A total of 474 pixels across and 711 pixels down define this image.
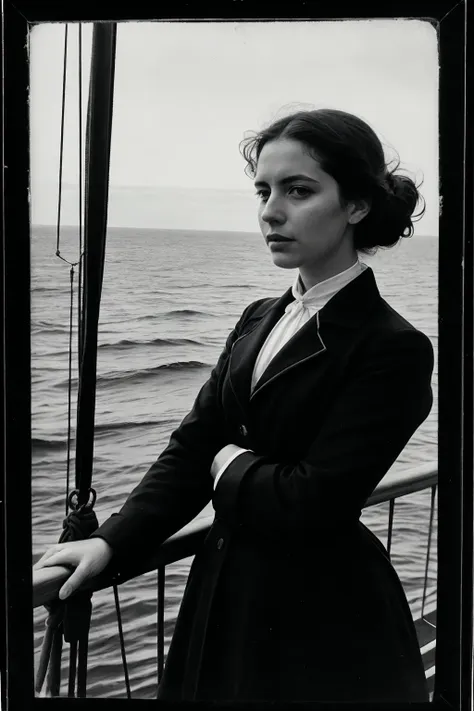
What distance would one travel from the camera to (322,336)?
131 centimetres

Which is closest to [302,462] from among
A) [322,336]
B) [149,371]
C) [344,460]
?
[344,460]

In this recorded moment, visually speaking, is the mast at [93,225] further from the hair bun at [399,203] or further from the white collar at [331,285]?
the hair bun at [399,203]

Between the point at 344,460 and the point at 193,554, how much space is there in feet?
1.11

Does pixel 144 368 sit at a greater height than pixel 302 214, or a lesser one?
lesser

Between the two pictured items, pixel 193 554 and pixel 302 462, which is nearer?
pixel 302 462

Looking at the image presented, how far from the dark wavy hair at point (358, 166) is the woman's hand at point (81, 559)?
2.17ft

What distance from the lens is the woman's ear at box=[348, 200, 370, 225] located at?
4.34 feet

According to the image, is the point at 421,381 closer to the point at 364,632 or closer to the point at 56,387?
the point at 364,632

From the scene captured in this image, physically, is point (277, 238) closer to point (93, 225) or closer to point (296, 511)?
point (93, 225)

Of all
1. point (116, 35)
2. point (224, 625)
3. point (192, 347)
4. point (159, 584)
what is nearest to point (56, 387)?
point (192, 347)

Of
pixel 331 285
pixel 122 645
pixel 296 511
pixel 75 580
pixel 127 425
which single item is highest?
pixel 331 285

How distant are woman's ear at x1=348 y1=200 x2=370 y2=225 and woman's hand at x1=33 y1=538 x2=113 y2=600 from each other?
682 millimetres

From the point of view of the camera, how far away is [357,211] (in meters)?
1.33

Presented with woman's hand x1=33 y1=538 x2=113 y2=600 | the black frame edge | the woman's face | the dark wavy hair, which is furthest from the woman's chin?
woman's hand x1=33 y1=538 x2=113 y2=600
